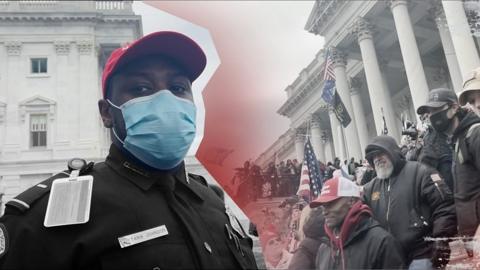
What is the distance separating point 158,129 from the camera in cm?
99

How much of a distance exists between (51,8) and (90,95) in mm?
1532

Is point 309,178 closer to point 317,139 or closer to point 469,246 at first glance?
point 317,139

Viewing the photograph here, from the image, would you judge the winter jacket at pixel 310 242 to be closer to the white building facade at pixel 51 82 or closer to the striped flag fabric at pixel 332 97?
the striped flag fabric at pixel 332 97

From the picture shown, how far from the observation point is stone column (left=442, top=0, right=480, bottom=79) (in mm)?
3426

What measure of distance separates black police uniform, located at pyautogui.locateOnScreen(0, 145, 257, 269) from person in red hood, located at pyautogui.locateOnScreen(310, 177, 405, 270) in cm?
230

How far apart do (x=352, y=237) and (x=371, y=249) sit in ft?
0.52

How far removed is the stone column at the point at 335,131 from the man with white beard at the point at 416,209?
46.0 inches

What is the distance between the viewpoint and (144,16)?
200 inches

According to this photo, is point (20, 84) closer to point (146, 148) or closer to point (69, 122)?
point (69, 122)

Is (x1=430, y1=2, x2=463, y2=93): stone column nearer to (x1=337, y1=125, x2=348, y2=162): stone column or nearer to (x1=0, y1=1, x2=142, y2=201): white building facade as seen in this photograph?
(x1=337, y1=125, x2=348, y2=162): stone column

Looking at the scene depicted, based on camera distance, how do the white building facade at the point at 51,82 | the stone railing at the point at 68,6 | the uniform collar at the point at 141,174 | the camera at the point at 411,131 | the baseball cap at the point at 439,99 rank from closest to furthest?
the uniform collar at the point at 141,174 → the baseball cap at the point at 439,99 → the camera at the point at 411,131 → the white building facade at the point at 51,82 → the stone railing at the point at 68,6

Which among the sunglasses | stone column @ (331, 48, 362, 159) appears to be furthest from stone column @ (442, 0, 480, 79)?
the sunglasses

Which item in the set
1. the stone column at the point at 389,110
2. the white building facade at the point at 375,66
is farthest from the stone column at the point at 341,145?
the stone column at the point at 389,110

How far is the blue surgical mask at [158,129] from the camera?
0.92 m
